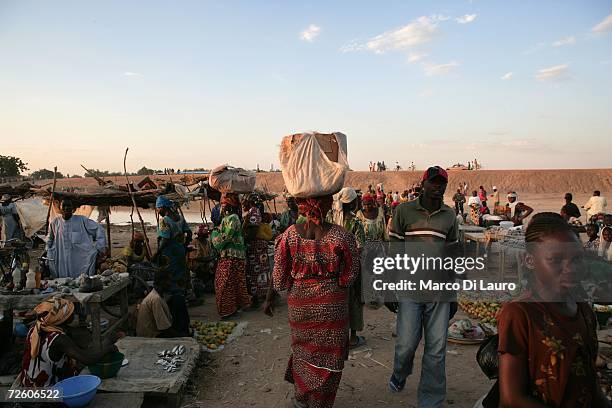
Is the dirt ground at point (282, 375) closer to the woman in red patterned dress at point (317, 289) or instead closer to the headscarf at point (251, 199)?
the woman in red patterned dress at point (317, 289)

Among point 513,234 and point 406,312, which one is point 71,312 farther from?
point 513,234

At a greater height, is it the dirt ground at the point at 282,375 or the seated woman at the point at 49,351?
the seated woman at the point at 49,351

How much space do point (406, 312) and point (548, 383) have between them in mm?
2036

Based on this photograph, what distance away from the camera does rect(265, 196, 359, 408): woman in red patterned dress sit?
3258mm

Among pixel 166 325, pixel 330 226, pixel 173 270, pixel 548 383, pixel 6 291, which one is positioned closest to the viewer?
pixel 548 383

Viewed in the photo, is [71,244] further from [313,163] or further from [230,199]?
[313,163]

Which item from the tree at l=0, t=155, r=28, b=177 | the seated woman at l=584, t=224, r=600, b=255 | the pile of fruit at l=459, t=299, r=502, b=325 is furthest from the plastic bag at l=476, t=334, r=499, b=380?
the tree at l=0, t=155, r=28, b=177

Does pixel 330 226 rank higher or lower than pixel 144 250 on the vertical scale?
higher

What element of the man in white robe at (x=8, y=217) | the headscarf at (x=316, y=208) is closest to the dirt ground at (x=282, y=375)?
the headscarf at (x=316, y=208)

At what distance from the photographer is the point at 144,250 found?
8852mm

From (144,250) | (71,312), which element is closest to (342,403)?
(71,312)

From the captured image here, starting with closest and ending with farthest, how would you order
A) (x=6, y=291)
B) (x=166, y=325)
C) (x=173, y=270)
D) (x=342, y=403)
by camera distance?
(x=342, y=403)
(x=6, y=291)
(x=166, y=325)
(x=173, y=270)

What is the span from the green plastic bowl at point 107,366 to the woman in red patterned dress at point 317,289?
6.49 feet

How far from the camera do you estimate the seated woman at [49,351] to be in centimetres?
346
